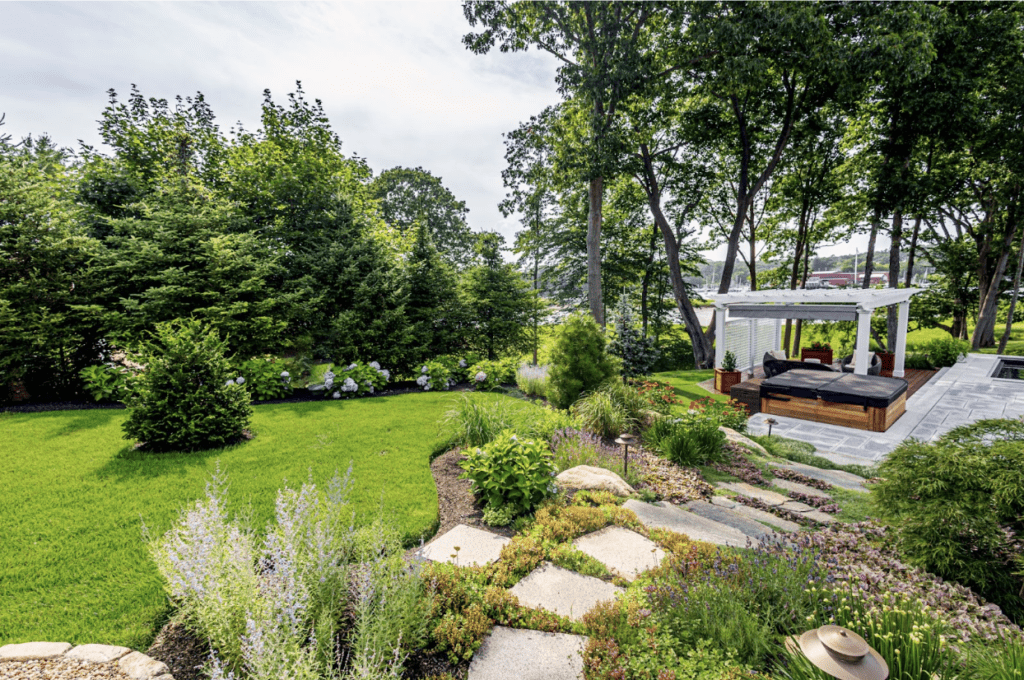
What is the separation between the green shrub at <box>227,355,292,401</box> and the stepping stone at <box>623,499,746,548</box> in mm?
8243

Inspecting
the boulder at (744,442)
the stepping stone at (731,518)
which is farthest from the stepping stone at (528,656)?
the boulder at (744,442)

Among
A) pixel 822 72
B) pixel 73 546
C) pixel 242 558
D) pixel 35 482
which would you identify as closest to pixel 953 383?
pixel 822 72

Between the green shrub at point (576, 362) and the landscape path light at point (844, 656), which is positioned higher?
the green shrub at point (576, 362)

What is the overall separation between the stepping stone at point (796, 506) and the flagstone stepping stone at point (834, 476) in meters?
1.07

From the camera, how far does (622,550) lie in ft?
12.5

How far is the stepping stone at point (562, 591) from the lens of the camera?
3.06 metres

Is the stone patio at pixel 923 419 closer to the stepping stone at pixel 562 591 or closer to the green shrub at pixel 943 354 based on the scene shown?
the green shrub at pixel 943 354

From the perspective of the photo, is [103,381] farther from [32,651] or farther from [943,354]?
[943,354]

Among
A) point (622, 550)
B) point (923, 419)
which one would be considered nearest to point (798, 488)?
point (622, 550)

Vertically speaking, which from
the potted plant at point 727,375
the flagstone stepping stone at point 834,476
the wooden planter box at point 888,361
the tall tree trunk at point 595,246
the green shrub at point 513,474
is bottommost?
the flagstone stepping stone at point 834,476

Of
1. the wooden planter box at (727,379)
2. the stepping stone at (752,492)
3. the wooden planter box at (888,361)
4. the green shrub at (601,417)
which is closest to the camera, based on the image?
A: the stepping stone at (752,492)

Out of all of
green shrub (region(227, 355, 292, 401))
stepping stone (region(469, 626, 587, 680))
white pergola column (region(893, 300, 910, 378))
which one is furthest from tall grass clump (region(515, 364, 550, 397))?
white pergola column (region(893, 300, 910, 378))

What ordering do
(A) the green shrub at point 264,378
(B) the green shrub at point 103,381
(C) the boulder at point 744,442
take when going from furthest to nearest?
(A) the green shrub at point 264,378
(B) the green shrub at point 103,381
(C) the boulder at point 744,442

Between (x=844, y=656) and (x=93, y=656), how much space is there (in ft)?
13.0
